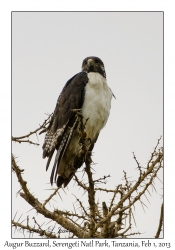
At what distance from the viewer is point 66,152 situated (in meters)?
6.26

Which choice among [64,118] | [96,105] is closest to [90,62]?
[96,105]

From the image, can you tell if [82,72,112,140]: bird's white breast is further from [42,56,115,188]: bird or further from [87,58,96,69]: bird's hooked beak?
[87,58,96,69]: bird's hooked beak

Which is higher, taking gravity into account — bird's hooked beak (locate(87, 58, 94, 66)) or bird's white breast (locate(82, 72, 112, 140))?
bird's hooked beak (locate(87, 58, 94, 66))

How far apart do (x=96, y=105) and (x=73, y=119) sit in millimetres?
402

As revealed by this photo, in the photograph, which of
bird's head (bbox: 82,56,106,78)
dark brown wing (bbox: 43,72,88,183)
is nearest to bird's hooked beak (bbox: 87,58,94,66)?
bird's head (bbox: 82,56,106,78)

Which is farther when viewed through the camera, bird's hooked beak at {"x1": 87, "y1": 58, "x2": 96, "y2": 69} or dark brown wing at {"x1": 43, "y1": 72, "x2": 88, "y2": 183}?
bird's hooked beak at {"x1": 87, "y1": 58, "x2": 96, "y2": 69}

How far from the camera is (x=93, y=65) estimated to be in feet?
23.3

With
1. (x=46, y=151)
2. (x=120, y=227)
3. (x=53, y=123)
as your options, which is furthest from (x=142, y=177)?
(x=53, y=123)

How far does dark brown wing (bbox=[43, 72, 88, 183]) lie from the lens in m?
5.87

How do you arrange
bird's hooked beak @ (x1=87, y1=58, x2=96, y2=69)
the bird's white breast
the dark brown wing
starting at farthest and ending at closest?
1. bird's hooked beak @ (x1=87, y1=58, x2=96, y2=69)
2. the bird's white breast
3. the dark brown wing

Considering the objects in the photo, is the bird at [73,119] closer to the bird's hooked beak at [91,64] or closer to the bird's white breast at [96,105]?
the bird's white breast at [96,105]

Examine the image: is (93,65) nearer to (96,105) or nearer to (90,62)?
(90,62)

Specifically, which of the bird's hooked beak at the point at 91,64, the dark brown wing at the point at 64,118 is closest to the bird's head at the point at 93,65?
the bird's hooked beak at the point at 91,64

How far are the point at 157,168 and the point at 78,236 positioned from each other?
0.97m
